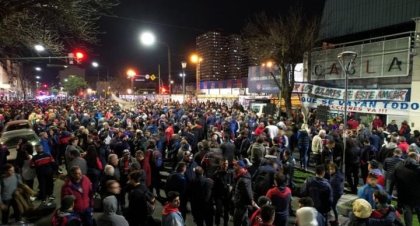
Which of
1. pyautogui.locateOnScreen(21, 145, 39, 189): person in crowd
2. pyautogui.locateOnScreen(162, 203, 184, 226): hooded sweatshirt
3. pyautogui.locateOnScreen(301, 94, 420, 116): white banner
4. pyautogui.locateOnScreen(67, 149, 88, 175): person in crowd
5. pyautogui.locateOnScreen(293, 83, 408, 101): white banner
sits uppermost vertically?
pyautogui.locateOnScreen(293, 83, 408, 101): white banner

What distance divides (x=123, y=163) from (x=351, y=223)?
5665 mm

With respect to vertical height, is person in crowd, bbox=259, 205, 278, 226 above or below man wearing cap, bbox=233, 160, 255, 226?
above

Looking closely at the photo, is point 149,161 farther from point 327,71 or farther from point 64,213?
point 327,71

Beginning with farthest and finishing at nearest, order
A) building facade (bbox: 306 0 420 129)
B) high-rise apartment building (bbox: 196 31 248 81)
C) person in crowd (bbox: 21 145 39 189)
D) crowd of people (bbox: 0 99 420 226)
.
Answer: high-rise apartment building (bbox: 196 31 248 81) → building facade (bbox: 306 0 420 129) → person in crowd (bbox: 21 145 39 189) → crowd of people (bbox: 0 99 420 226)

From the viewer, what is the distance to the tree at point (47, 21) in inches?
348

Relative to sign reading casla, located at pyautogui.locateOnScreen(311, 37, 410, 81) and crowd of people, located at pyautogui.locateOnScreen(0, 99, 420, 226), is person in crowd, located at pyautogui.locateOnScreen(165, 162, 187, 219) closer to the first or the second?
crowd of people, located at pyautogui.locateOnScreen(0, 99, 420, 226)

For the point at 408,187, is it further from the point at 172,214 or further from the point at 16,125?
the point at 16,125

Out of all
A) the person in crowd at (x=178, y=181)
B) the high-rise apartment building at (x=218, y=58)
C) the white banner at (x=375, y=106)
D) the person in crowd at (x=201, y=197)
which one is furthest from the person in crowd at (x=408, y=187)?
the high-rise apartment building at (x=218, y=58)

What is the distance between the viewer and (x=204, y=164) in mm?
9180

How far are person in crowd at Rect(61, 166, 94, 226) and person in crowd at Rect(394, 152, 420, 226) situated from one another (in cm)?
630

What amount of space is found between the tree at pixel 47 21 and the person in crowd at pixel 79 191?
170 inches

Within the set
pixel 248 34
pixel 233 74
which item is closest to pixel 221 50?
pixel 233 74

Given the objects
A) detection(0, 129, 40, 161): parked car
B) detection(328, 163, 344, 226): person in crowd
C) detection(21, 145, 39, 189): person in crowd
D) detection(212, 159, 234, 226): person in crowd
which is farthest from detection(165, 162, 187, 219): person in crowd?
detection(0, 129, 40, 161): parked car

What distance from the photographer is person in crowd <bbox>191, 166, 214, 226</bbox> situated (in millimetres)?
7406
